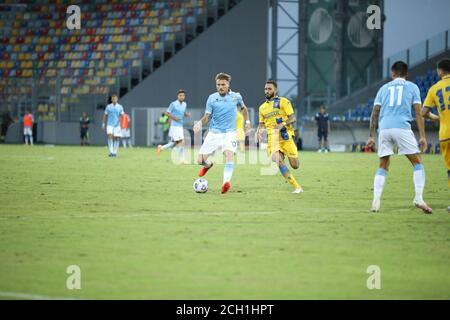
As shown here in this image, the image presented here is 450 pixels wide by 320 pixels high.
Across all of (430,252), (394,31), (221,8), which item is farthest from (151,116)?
(430,252)

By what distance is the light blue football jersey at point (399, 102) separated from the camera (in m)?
13.1

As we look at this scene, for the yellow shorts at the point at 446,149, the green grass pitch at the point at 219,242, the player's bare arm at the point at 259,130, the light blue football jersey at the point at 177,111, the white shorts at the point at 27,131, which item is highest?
the light blue football jersey at the point at 177,111

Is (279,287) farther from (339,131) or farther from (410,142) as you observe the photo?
(339,131)

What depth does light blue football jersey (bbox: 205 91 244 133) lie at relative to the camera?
17.2 m

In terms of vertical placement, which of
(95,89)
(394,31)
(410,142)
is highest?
(394,31)

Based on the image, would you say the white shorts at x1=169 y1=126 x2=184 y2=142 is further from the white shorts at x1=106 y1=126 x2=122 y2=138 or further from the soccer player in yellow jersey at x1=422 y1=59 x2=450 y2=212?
the soccer player in yellow jersey at x1=422 y1=59 x2=450 y2=212

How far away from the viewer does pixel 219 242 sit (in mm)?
10094

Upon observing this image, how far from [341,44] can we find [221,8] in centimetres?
775

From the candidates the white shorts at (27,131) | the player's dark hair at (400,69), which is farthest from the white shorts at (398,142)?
the white shorts at (27,131)

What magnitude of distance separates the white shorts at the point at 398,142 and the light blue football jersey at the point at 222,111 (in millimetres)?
4763

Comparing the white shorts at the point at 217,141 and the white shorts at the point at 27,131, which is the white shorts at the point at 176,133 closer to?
the white shorts at the point at 217,141

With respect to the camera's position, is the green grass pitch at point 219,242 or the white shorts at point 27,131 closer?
the green grass pitch at point 219,242

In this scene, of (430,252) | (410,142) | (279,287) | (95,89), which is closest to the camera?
(279,287)

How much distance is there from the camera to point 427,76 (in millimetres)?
43906
